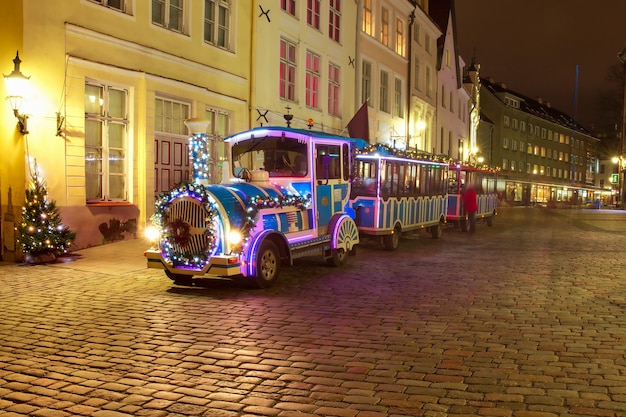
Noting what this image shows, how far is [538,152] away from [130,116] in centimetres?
7892

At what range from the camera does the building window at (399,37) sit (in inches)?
1217

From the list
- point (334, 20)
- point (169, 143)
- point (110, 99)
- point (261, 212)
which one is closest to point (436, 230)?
point (169, 143)

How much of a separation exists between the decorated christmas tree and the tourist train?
127 inches

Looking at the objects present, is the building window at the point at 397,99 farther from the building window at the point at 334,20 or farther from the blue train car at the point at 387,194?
the blue train car at the point at 387,194

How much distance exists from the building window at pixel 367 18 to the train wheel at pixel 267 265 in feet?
62.4

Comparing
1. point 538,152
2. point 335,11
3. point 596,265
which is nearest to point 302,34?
point 335,11

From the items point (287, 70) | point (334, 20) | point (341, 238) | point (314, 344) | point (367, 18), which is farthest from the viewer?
point (367, 18)

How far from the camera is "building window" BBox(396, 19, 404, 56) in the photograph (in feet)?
101

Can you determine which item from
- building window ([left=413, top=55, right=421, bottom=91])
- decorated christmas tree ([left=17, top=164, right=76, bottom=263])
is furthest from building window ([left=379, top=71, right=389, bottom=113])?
decorated christmas tree ([left=17, top=164, right=76, bottom=263])

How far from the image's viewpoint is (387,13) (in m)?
29.3

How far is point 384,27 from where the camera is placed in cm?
2912

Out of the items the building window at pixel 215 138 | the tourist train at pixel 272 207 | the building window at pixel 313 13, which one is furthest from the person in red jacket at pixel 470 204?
the building window at pixel 215 138

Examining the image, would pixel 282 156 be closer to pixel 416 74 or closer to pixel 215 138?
pixel 215 138

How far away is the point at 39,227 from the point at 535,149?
8046 centimetres
